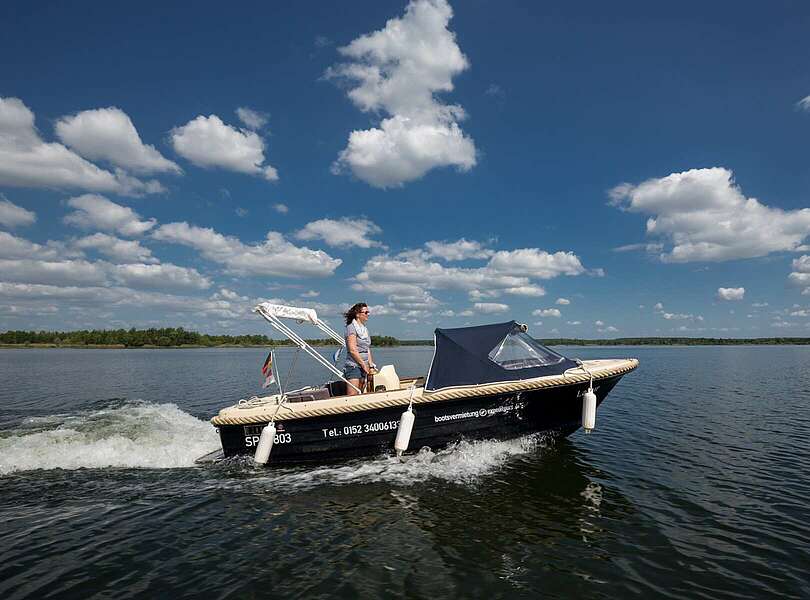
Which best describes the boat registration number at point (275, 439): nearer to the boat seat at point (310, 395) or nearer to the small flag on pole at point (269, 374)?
the boat seat at point (310, 395)

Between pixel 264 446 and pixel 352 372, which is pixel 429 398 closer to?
pixel 352 372

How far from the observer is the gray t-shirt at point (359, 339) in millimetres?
9797

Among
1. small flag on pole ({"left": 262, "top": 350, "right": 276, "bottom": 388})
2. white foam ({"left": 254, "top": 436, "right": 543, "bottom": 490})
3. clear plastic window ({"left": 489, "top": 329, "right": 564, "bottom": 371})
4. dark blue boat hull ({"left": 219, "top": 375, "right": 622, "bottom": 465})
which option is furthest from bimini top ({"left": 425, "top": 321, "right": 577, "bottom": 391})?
small flag on pole ({"left": 262, "top": 350, "right": 276, "bottom": 388})

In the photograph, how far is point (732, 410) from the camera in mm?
17281

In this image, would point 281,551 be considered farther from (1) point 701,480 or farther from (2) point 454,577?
(1) point 701,480

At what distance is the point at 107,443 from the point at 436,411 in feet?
27.8

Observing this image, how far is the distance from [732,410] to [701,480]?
1092 centimetres

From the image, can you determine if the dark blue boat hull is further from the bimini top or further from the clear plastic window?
the clear plastic window

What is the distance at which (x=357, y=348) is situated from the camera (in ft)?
32.6

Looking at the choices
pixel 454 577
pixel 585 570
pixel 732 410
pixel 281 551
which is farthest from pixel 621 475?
pixel 732 410

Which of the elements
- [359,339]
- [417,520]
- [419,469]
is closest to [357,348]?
[359,339]

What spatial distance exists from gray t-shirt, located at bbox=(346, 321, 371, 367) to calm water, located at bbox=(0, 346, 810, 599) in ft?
7.62

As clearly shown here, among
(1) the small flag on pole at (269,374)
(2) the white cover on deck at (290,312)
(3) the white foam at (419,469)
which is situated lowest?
(3) the white foam at (419,469)

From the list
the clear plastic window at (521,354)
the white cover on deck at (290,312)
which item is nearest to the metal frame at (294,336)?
the white cover on deck at (290,312)
